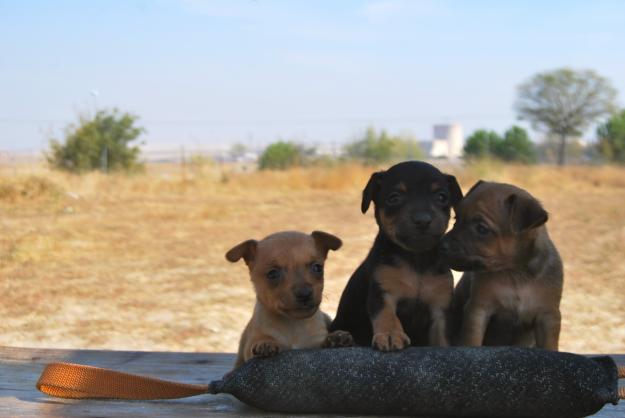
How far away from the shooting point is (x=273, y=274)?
137 inches

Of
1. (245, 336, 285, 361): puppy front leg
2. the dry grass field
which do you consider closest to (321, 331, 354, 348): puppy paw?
(245, 336, 285, 361): puppy front leg

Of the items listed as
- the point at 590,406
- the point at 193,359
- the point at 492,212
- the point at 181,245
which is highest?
the point at 492,212

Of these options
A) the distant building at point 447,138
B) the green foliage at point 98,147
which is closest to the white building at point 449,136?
the distant building at point 447,138

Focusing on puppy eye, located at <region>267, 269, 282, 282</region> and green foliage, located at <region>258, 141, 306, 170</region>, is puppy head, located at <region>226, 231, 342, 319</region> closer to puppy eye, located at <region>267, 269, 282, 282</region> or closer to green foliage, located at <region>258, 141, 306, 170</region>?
puppy eye, located at <region>267, 269, 282, 282</region>

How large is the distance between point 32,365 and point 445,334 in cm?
227

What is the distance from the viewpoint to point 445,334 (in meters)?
3.51

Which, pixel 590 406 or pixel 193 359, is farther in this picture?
pixel 193 359

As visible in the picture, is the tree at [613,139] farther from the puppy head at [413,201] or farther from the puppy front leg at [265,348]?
the puppy front leg at [265,348]

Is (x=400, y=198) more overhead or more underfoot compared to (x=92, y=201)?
more overhead

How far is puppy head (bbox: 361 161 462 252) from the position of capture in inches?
130

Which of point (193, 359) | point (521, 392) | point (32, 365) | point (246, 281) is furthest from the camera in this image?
point (246, 281)

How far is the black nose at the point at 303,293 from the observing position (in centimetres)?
335

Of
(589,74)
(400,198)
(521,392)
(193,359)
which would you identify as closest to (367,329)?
(400,198)

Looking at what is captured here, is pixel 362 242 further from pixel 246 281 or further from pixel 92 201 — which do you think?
pixel 92 201
